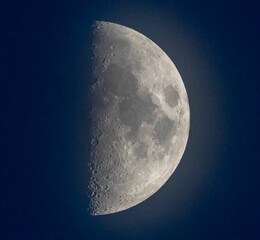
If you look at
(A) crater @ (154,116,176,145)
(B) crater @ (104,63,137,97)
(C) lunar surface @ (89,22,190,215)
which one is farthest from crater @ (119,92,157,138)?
(A) crater @ (154,116,176,145)

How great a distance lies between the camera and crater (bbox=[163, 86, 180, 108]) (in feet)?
47.9

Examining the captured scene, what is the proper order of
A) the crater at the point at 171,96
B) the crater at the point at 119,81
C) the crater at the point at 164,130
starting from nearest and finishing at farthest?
the crater at the point at 119,81 < the crater at the point at 164,130 < the crater at the point at 171,96

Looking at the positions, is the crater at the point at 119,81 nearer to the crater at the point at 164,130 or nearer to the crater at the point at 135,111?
the crater at the point at 135,111

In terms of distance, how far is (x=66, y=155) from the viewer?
43.5 feet

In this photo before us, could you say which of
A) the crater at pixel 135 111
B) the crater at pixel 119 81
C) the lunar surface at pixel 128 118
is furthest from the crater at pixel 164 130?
the crater at pixel 119 81

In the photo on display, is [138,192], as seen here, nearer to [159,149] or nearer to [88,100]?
[159,149]

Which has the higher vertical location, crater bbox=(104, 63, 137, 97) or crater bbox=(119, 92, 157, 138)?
crater bbox=(104, 63, 137, 97)

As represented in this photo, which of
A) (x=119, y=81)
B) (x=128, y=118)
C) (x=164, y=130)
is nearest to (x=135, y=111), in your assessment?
(x=128, y=118)

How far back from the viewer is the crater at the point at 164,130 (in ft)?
46.9

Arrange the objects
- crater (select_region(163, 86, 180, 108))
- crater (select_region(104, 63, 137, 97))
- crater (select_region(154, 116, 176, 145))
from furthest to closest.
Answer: crater (select_region(163, 86, 180, 108)) < crater (select_region(154, 116, 176, 145)) < crater (select_region(104, 63, 137, 97))

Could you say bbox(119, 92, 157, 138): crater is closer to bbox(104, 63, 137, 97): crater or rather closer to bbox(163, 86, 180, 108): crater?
bbox(104, 63, 137, 97): crater

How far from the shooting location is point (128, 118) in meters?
13.7

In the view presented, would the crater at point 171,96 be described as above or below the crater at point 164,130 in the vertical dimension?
above

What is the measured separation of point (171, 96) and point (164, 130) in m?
0.97
